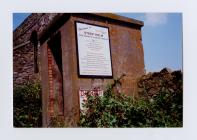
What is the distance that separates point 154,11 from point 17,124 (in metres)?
1.09

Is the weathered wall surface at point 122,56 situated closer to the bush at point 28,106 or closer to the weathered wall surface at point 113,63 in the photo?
the weathered wall surface at point 113,63

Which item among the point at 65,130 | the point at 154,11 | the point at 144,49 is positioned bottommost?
the point at 65,130

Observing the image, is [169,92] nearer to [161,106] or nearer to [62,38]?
[161,106]

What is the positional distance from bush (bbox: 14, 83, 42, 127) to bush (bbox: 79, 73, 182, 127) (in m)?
0.28

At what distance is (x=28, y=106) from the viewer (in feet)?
10.5

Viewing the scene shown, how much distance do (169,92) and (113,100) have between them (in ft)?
1.13

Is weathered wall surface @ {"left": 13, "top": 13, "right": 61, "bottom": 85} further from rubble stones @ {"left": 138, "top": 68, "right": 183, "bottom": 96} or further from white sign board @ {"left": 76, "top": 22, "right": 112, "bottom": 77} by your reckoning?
rubble stones @ {"left": 138, "top": 68, "right": 183, "bottom": 96}

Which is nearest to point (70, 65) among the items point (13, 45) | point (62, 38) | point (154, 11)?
point (62, 38)

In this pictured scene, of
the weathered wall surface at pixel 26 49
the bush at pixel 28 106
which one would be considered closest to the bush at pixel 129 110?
the bush at pixel 28 106

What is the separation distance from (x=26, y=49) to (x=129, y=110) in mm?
738

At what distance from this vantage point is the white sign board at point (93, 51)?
3.16 meters

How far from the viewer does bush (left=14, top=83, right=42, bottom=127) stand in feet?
10.5

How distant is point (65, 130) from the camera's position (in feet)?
10.5

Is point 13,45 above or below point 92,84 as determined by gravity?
above
